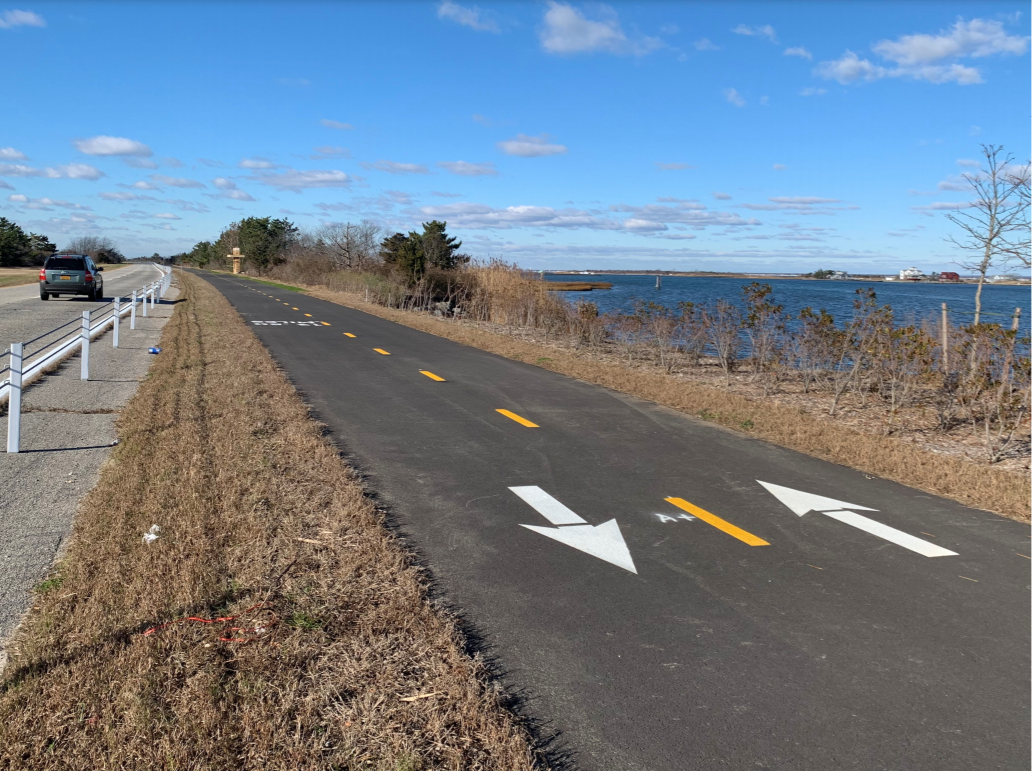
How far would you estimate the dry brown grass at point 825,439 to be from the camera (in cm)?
747

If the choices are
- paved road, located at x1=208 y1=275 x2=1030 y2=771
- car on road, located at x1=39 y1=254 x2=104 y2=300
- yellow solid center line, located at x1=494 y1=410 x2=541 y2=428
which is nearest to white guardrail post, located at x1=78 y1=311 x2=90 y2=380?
paved road, located at x1=208 y1=275 x2=1030 y2=771

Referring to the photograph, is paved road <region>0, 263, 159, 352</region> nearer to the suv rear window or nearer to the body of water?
the suv rear window

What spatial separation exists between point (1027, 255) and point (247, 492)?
44.6ft

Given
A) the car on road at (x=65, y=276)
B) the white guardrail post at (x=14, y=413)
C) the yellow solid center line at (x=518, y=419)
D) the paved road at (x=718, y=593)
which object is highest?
the car on road at (x=65, y=276)

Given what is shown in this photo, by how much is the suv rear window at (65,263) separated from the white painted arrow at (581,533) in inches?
1129

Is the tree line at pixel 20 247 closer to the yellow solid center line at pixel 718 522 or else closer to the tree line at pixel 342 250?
the tree line at pixel 342 250

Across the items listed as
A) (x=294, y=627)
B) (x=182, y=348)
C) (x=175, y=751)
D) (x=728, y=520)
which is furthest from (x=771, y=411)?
(x=182, y=348)

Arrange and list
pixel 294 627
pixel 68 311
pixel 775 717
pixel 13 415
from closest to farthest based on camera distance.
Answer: pixel 775 717
pixel 294 627
pixel 13 415
pixel 68 311

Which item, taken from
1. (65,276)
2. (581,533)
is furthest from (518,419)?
(65,276)

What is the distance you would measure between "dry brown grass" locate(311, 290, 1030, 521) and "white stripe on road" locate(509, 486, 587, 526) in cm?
365

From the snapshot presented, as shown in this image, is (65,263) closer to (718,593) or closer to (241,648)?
(241,648)

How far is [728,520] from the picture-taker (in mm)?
6332

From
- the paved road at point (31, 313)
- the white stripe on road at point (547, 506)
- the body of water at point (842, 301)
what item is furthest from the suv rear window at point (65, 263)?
Result: the white stripe on road at point (547, 506)

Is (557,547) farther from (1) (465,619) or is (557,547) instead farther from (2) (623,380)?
(2) (623,380)
